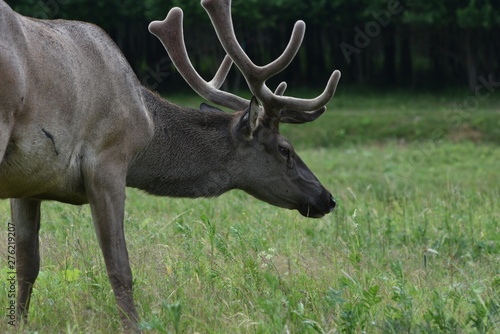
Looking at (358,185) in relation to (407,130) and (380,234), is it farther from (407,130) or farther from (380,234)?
(407,130)

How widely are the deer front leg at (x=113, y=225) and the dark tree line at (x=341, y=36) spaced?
24442mm

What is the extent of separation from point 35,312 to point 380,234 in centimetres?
363

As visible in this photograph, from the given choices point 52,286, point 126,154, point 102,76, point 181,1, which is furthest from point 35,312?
point 181,1

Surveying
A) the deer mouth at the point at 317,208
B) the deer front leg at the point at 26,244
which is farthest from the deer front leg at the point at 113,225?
the deer mouth at the point at 317,208

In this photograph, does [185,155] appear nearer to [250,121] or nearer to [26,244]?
[250,121]

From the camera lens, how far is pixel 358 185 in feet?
47.6

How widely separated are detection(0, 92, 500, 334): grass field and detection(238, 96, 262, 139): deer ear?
0.73 metres
